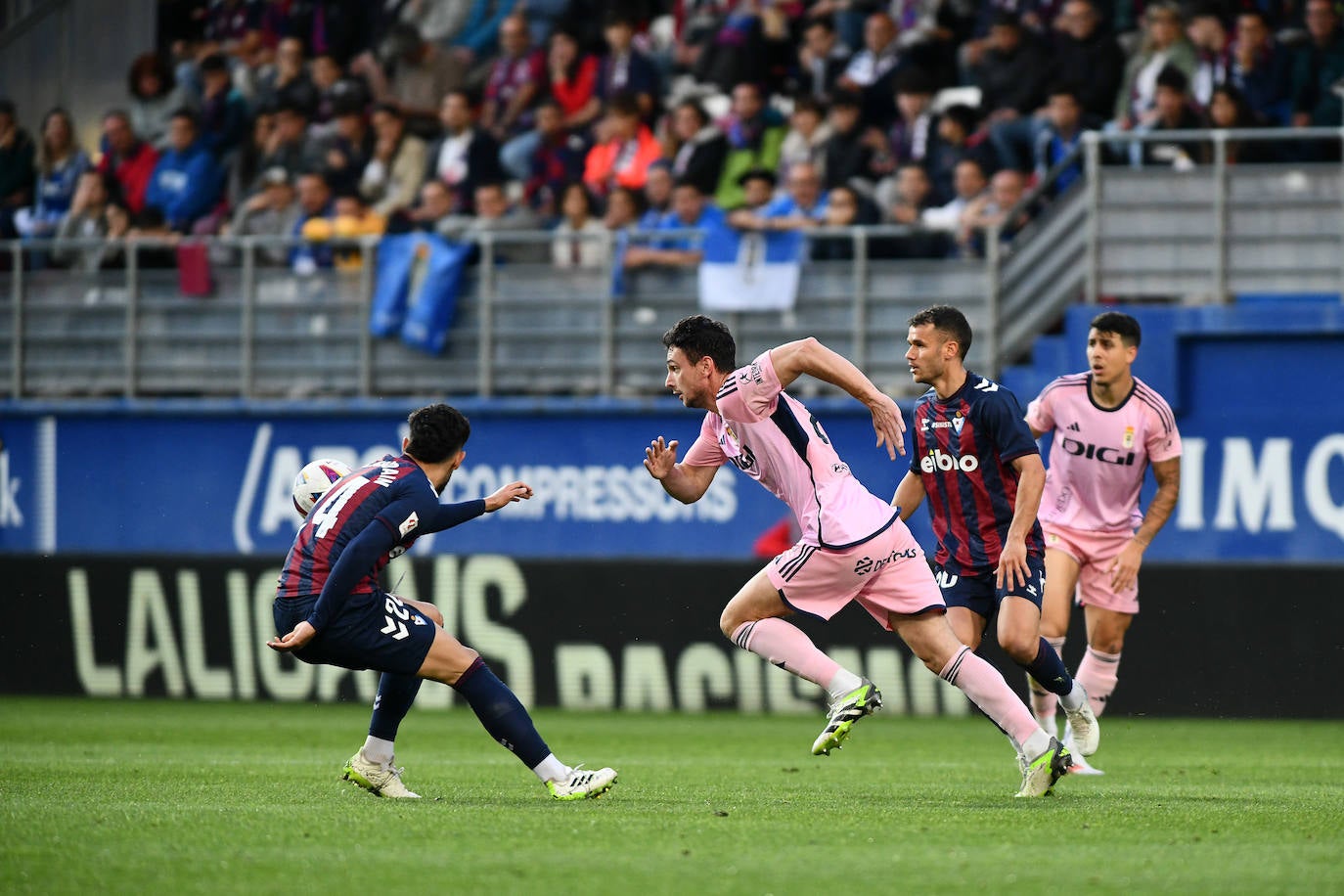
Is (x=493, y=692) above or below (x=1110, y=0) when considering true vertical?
below

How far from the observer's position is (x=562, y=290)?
17234 millimetres

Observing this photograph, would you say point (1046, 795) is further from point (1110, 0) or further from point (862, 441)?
point (1110, 0)

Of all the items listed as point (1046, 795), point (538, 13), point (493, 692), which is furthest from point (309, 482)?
point (538, 13)

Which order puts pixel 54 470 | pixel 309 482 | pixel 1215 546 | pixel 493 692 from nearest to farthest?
pixel 493 692 → pixel 309 482 → pixel 1215 546 → pixel 54 470

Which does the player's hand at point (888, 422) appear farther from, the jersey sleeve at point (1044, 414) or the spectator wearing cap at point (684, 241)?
the spectator wearing cap at point (684, 241)

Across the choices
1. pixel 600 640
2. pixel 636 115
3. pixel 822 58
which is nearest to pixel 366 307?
pixel 636 115

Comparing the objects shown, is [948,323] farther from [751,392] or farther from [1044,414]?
[1044,414]

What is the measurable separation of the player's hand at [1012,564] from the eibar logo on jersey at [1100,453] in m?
1.74

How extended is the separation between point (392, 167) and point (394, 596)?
11.7 m

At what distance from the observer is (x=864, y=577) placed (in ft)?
26.2

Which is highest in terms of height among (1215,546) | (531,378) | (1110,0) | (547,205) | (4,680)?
(1110,0)

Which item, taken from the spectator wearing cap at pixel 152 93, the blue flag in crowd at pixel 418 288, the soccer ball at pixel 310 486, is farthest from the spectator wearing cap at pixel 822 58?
the soccer ball at pixel 310 486

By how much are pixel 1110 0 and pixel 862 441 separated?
4515 mm

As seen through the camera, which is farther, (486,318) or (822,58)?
(822,58)
